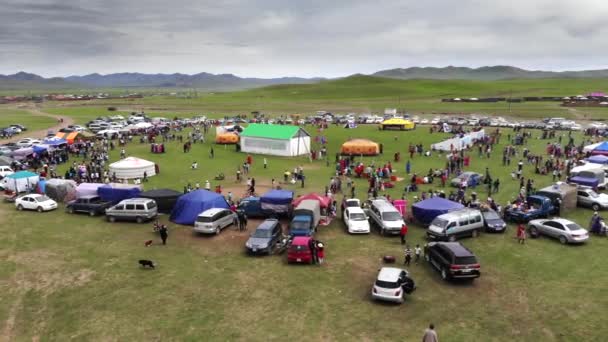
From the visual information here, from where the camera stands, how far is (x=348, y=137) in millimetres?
66625

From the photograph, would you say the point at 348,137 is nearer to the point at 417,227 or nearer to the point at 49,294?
the point at 417,227

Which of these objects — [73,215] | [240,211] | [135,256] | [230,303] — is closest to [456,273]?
[230,303]

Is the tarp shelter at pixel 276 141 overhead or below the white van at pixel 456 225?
overhead

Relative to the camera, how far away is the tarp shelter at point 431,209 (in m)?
26.4

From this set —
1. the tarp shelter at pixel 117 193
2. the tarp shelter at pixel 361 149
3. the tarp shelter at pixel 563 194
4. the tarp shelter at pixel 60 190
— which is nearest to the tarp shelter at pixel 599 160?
the tarp shelter at pixel 563 194

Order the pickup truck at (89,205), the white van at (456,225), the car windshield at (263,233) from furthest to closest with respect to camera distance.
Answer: the pickup truck at (89,205), the white van at (456,225), the car windshield at (263,233)

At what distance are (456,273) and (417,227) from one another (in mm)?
8450

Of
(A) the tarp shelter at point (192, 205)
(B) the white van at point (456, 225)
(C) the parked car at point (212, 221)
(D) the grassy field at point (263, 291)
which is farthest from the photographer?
(A) the tarp shelter at point (192, 205)

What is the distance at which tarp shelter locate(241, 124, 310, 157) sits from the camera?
2014 inches

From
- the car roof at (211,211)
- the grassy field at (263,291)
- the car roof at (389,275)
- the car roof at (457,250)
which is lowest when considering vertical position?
the grassy field at (263,291)

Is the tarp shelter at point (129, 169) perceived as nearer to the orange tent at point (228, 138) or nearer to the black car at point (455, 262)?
the orange tent at point (228, 138)

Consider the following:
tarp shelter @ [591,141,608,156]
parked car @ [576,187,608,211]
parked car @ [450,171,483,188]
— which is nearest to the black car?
parked car @ [576,187,608,211]

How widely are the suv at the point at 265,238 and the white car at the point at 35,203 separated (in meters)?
15.9

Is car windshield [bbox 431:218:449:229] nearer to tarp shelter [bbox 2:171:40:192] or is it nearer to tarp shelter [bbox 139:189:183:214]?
tarp shelter [bbox 139:189:183:214]
